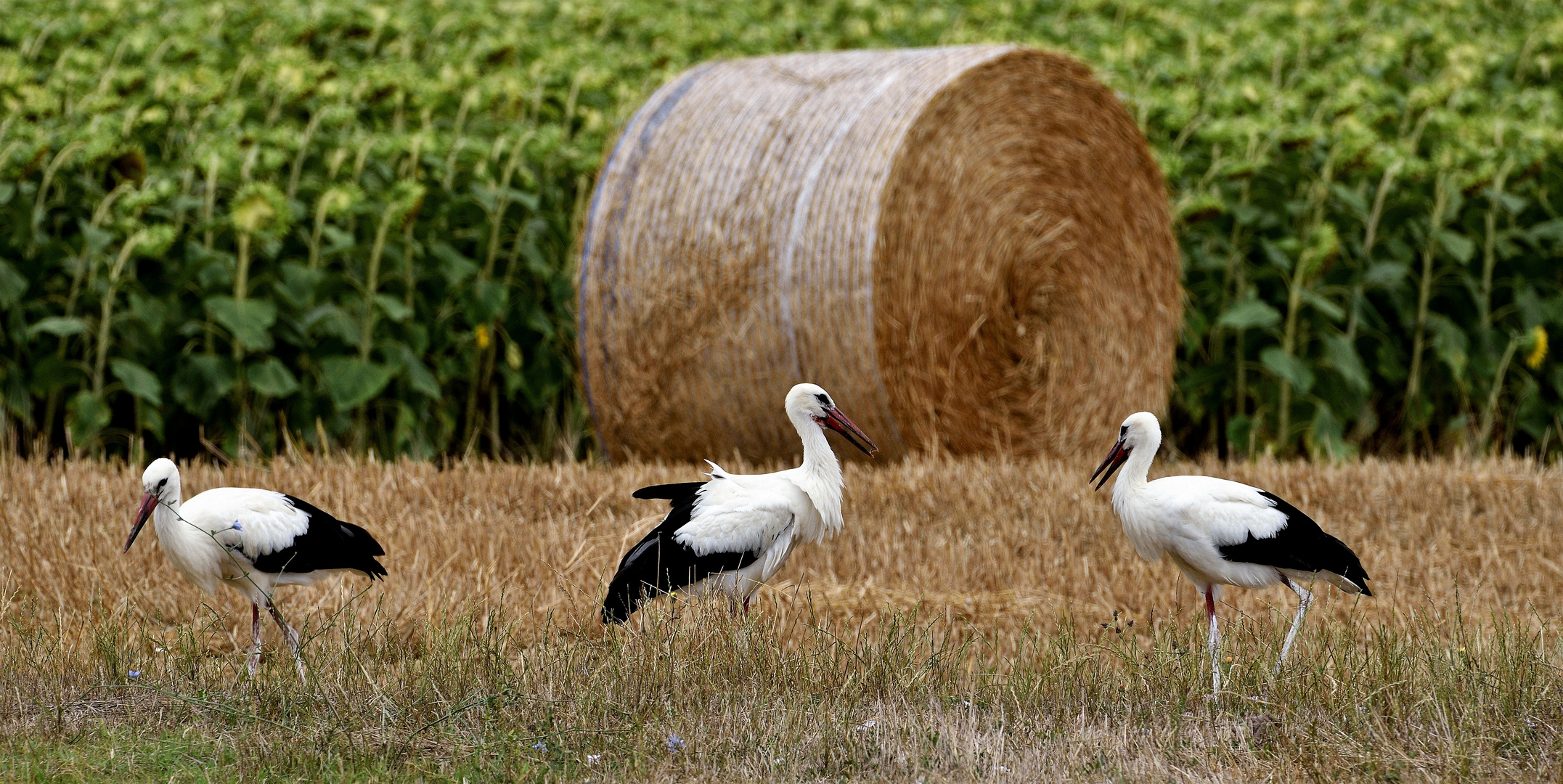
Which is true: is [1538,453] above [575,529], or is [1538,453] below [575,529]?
below

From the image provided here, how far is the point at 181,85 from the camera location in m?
9.36

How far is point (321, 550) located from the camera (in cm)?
460

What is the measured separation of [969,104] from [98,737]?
5.38m

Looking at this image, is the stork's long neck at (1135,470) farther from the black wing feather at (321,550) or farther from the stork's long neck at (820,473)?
the black wing feather at (321,550)

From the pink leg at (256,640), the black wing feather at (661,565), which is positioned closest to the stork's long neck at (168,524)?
the pink leg at (256,640)

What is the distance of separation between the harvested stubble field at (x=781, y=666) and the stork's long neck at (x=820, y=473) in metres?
0.28

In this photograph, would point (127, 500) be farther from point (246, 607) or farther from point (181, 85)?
point (181, 85)

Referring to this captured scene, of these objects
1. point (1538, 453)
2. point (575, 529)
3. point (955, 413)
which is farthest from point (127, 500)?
point (1538, 453)

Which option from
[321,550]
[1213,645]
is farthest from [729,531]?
[1213,645]

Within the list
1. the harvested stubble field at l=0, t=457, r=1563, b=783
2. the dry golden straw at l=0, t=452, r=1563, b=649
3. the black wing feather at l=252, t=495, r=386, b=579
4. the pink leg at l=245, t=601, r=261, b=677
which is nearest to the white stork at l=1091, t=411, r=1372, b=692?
the harvested stubble field at l=0, t=457, r=1563, b=783

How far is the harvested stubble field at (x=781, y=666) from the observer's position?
142 inches

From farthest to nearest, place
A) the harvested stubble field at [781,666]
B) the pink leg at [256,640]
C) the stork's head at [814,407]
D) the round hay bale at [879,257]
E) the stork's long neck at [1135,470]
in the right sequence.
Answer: the round hay bale at [879,257], the stork's head at [814,407], the stork's long neck at [1135,470], the pink leg at [256,640], the harvested stubble field at [781,666]

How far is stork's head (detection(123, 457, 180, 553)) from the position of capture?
448cm

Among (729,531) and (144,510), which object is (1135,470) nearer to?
(729,531)
